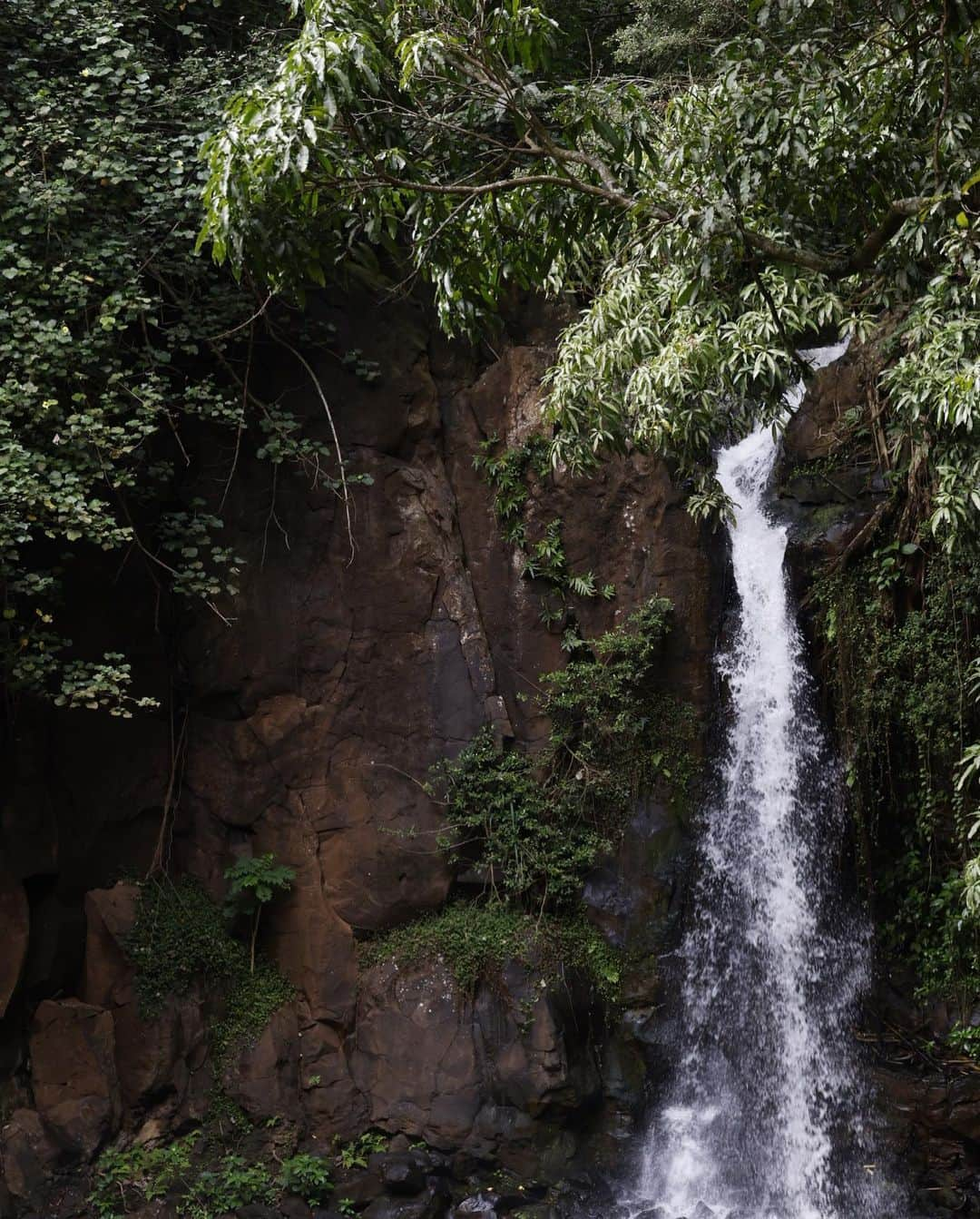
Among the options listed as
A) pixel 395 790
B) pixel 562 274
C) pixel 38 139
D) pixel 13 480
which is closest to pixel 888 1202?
pixel 395 790

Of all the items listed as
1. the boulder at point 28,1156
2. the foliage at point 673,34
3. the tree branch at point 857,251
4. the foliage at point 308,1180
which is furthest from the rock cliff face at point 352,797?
the foliage at point 673,34

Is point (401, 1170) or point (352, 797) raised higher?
point (352, 797)

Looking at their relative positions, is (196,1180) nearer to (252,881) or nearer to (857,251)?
(252,881)

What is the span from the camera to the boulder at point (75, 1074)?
282 inches

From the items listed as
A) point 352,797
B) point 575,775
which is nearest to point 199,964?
point 352,797

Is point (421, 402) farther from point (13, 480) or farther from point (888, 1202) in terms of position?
point (888, 1202)

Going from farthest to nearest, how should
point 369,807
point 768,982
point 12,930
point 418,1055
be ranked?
point 369,807 → point 768,982 → point 418,1055 → point 12,930

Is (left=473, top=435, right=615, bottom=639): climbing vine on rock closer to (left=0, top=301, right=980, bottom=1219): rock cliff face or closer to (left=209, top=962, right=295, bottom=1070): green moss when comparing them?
(left=0, top=301, right=980, bottom=1219): rock cliff face

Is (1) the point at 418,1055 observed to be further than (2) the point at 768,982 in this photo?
No

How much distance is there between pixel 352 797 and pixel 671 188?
16.5 feet

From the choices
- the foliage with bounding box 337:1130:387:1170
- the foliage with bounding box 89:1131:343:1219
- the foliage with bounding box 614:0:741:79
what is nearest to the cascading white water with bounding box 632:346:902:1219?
the foliage with bounding box 337:1130:387:1170

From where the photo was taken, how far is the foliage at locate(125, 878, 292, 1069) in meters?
7.63

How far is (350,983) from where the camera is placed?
26.5 feet

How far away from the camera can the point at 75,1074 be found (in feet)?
23.9
